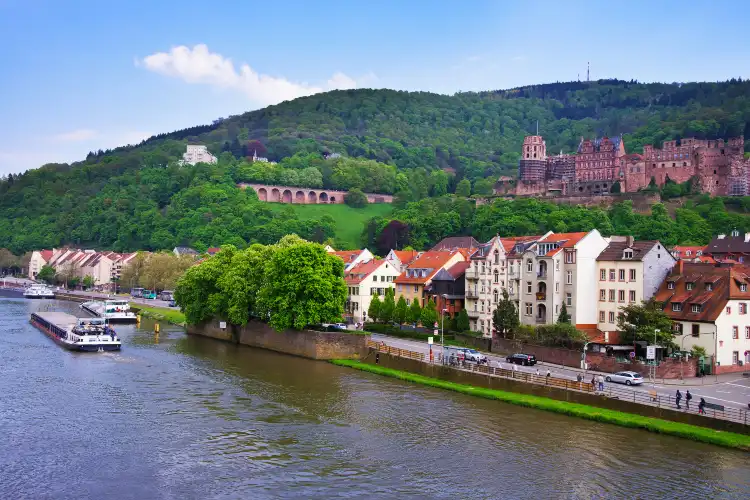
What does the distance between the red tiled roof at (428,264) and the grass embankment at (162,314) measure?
28284 millimetres

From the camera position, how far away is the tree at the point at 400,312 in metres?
76.9

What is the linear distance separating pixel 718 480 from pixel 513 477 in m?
8.63

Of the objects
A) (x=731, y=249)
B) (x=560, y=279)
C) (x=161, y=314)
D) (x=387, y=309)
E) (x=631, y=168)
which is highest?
(x=631, y=168)

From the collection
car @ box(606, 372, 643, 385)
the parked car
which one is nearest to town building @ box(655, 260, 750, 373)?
car @ box(606, 372, 643, 385)

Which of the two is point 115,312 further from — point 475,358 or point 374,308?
point 475,358

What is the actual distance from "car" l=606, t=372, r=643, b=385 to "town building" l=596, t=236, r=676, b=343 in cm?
837

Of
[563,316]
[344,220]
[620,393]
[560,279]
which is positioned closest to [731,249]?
[560,279]

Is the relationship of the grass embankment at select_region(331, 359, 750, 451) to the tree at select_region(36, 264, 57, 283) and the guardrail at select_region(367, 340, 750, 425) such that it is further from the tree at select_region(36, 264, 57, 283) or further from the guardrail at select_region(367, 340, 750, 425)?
the tree at select_region(36, 264, 57, 283)

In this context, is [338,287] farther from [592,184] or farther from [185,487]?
[592,184]

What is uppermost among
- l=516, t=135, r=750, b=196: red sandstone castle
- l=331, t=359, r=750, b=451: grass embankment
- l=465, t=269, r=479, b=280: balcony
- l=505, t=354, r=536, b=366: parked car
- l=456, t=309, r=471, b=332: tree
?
l=516, t=135, r=750, b=196: red sandstone castle

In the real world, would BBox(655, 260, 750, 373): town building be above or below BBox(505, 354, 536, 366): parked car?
above

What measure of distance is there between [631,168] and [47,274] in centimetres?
13192

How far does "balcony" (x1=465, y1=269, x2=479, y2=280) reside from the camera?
73.0m

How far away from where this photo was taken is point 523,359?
5734 centimetres
